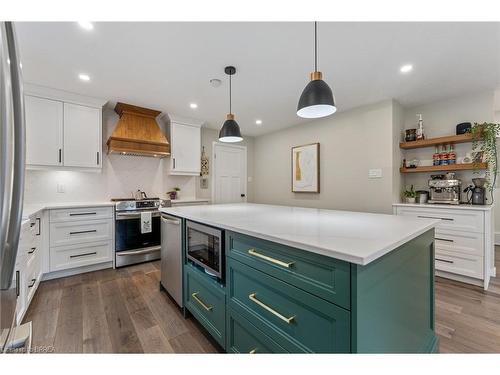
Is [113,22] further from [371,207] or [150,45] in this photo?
[371,207]

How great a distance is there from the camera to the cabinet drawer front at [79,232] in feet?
8.95

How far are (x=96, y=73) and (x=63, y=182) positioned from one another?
175 centimetres

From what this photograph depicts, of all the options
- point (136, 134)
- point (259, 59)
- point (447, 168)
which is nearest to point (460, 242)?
point (447, 168)

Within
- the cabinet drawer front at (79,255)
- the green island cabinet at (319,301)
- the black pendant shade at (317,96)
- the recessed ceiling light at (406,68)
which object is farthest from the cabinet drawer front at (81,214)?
the recessed ceiling light at (406,68)

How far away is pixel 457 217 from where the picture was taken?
2.62 meters

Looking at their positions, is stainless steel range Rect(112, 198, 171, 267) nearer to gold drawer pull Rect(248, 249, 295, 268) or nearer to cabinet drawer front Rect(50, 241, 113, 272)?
cabinet drawer front Rect(50, 241, 113, 272)

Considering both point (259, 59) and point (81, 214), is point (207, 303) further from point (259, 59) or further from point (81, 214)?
point (81, 214)

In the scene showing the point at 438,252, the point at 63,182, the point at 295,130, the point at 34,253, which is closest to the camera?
the point at 34,253

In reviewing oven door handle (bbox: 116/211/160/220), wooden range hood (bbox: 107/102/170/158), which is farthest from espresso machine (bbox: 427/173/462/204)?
oven door handle (bbox: 116/211/160/220)

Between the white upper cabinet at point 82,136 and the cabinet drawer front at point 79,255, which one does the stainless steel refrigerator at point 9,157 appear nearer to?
the cabinet drawer front at point 79,255

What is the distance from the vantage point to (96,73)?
2.41 metres

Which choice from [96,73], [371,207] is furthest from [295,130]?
[96,73]

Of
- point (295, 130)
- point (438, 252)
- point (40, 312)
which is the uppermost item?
point (295, 130)

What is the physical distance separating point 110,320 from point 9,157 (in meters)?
2.04
